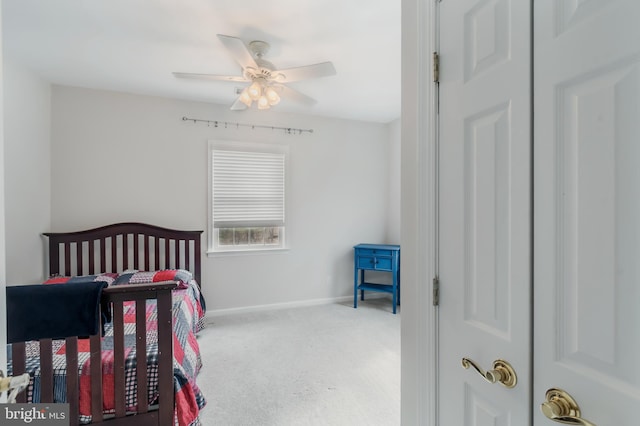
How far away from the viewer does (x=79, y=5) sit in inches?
76.7

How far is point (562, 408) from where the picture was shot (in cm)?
62

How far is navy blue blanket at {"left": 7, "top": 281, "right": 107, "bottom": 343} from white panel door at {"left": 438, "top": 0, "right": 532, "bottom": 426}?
4.92ft

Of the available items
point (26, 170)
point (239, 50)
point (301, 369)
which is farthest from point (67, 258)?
point (239, 50)

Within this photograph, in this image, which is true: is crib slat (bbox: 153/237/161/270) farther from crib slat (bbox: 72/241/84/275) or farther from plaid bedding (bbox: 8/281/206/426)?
plaid bedding (bbox: 8/281/206/426)

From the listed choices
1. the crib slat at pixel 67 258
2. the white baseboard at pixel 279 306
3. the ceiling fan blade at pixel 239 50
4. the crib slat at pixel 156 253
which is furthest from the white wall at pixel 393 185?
the crib slat at pixel 67 258

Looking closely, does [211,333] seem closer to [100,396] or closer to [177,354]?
[177,354]

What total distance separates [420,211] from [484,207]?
23 centimetres

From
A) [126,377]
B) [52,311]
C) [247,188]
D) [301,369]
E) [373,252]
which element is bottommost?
[301,369]

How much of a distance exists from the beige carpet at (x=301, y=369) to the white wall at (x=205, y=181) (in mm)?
535

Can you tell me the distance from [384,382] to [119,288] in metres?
1.94

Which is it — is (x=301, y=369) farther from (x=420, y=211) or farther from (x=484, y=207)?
(x=484, y=207)

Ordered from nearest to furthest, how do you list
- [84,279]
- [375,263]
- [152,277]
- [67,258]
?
[84,279] < [152,277] < [67,258] < [375,263]

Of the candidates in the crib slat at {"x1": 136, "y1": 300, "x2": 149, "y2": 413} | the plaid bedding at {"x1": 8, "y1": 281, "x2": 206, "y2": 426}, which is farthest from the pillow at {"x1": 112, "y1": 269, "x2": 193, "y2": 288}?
the crib slat at {"x1": 136, "y1": 300, "x2": 149, "y2": 413}

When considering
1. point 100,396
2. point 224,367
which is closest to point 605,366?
point 100,396
